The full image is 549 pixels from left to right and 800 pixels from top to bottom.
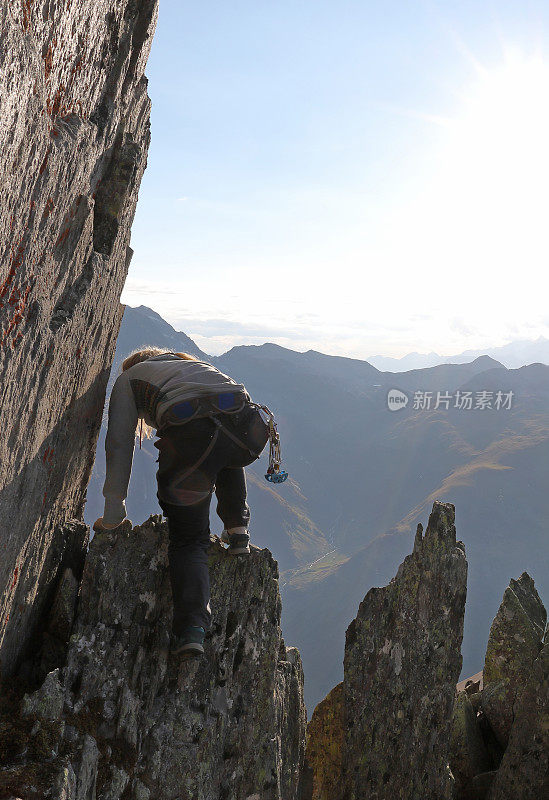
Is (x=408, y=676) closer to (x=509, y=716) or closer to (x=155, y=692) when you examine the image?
(x=509, y=716)

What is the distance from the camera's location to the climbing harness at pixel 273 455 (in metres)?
9.17

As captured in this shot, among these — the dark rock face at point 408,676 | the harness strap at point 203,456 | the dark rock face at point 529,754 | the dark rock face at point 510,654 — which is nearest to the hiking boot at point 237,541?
the harness strap at point 203,456

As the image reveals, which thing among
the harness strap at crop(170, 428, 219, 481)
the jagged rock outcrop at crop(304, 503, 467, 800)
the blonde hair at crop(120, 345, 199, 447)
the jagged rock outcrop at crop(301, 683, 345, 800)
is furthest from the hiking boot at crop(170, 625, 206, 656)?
the jagged rock outcrop at crop(301, 683, 345, 800)

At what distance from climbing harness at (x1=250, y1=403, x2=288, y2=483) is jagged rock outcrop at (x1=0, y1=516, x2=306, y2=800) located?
164cm

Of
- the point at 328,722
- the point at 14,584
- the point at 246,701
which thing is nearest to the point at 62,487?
the point at 14,584

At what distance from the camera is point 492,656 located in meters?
17.8

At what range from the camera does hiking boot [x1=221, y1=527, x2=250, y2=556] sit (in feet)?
32.1

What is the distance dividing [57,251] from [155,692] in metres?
6.62

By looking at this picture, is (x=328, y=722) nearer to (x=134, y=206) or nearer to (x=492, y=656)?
(x=492, y=656)

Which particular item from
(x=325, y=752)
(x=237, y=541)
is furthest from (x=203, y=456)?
(x=325, y=752)

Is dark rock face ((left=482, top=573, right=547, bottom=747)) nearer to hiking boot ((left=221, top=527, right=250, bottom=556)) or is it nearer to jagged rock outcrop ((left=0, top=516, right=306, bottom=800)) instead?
jagged rock outcrop ((left=0, top=516, right=306, bottom=800))

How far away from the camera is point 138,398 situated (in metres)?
9.23

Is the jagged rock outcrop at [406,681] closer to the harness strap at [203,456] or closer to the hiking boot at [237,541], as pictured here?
the hiking boot at [237,541]

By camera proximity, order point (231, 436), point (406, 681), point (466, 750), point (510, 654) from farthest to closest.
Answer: point (510, 654), point (466, 750), point (406, 681), point (231, 436)
